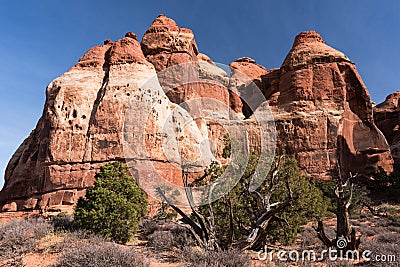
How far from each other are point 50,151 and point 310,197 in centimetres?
2212

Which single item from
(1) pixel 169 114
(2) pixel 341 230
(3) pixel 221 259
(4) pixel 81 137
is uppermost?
(1) pixel 169 114

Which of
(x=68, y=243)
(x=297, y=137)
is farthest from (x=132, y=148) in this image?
(x=297, y=137)

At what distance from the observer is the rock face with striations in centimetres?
2528

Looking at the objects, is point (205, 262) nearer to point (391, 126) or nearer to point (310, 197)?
point (310, 197)

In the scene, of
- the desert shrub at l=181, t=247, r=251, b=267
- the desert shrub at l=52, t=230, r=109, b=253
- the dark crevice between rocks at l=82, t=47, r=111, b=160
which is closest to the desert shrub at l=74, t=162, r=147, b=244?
the desert shrub at l=52, t=230, r=109, b=253

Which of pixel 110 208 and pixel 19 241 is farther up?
pixel 110 208

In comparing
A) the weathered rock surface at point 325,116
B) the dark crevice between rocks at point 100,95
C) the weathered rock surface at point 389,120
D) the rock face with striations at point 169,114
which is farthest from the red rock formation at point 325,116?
the dark crevice between rocks at point 100,95

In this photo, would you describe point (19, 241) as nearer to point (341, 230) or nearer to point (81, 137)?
point (341, 230)

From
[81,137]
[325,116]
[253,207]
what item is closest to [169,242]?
[253,207]

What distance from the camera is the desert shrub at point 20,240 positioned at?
9093 mm

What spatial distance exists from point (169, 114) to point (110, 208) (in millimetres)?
17825

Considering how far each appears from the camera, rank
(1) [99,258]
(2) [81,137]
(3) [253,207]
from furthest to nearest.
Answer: (2) [81,137] < (3) [253,207] < (1) [99,258]

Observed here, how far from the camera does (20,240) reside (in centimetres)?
1038

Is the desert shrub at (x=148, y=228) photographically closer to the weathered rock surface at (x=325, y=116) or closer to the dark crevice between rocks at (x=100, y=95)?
the dark crevice between rocks at (x=100, y=95)
